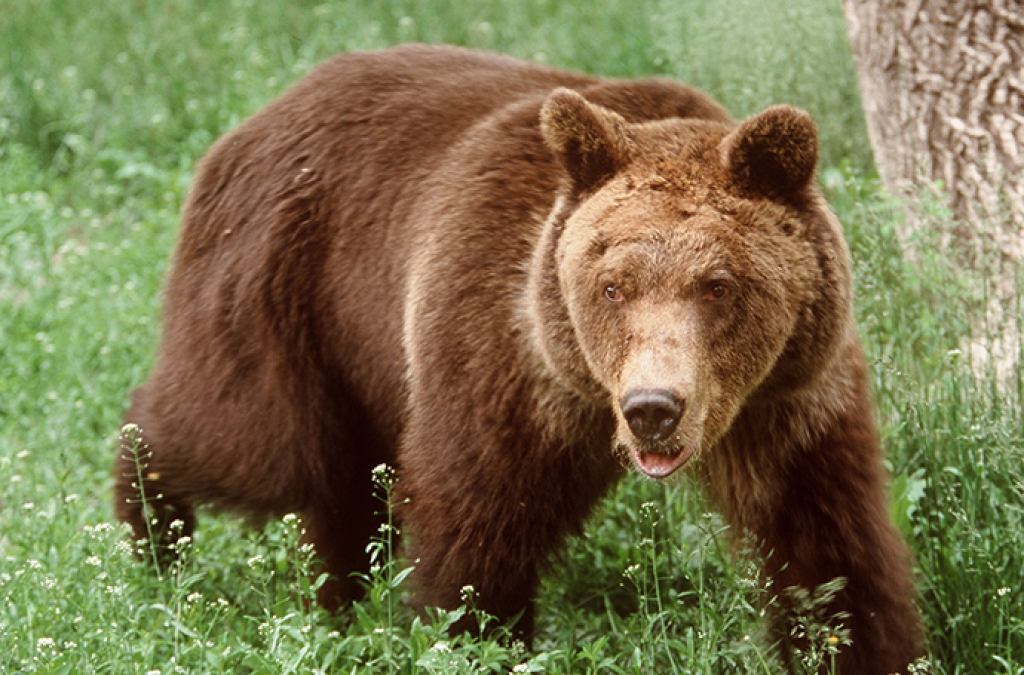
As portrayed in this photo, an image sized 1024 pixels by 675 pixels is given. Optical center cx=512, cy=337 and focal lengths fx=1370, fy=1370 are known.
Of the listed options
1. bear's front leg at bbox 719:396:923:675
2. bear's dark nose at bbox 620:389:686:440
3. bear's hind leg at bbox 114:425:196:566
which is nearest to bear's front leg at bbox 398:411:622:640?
bear's front leg at bbox 719:396:923:675

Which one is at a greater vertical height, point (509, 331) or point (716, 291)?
point (716, 291)

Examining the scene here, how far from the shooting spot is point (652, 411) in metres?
3.30

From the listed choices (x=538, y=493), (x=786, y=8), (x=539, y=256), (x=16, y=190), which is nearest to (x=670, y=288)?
(x=539, y=256)

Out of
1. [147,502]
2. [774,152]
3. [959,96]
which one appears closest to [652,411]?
[774,152]

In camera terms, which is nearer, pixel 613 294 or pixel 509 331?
pixel 613 294

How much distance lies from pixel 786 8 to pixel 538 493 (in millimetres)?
4556

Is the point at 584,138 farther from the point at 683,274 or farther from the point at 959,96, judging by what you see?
the point at 959,96

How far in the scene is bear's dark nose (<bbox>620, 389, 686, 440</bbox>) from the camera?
10.8 ft

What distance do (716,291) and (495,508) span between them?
3.24 ft

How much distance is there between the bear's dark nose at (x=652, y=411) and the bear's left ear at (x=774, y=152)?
2.39 ft

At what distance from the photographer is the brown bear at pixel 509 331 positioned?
3.56m

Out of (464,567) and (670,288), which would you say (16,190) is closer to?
(464,567)

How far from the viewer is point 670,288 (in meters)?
3.48

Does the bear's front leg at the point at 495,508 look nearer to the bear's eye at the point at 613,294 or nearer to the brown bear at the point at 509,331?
the brown bear at the point at 509,331
